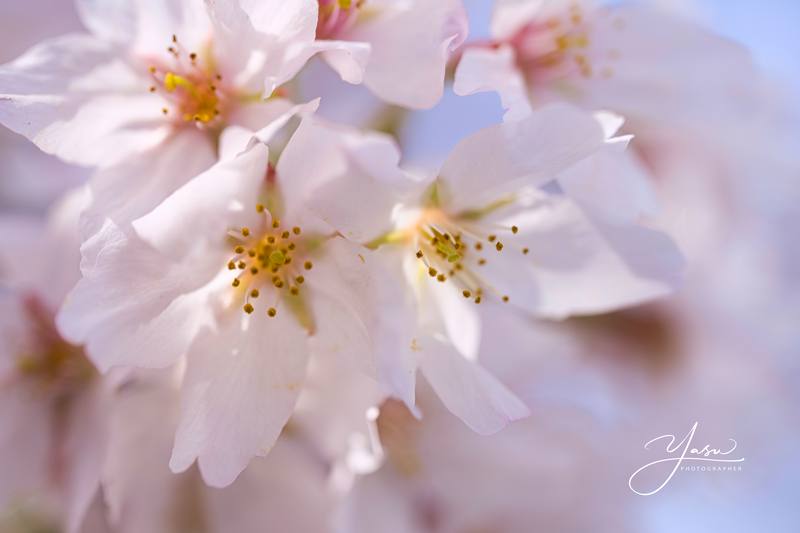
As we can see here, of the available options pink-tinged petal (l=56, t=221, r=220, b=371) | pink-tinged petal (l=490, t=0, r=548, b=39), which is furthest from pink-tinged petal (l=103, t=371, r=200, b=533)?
pink-tinged petal (l=490, t=0, r=548, b=39)

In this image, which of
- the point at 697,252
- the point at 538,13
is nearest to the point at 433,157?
the point at 538,13

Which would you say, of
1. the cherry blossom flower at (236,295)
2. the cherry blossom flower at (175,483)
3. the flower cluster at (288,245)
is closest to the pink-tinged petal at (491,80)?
the flower cluster at (288,245)

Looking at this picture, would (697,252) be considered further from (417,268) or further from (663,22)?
(417,268)

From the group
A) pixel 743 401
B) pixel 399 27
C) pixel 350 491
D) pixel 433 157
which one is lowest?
pixel 743 401

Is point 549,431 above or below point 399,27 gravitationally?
below

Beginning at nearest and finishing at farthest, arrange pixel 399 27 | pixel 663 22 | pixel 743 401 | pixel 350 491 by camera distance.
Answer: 1. pixel 399 27
2. pixel 350 491
3. pixel 663 22
4. pixel 743 401

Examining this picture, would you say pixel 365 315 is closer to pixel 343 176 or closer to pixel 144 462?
pixel 343 176
